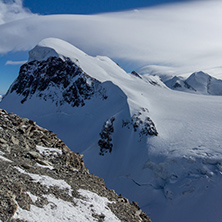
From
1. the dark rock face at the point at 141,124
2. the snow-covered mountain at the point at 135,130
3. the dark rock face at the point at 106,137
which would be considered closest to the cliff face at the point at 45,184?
the snow-covered mountain at the point at 135,130

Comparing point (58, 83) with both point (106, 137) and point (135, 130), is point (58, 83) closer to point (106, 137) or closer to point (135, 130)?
point (106, 137)

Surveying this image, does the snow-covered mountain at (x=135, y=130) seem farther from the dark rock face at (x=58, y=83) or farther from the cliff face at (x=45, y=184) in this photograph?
the cliff face at (x=45, y=184)

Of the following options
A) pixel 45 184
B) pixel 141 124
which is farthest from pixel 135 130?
pixel 45 184

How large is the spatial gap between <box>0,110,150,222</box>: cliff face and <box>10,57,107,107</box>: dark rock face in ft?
130

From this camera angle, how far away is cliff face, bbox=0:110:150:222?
6840 millimetres

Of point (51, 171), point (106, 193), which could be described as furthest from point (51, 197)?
point (106, 193)

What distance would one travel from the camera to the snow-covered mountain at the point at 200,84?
16562 cm

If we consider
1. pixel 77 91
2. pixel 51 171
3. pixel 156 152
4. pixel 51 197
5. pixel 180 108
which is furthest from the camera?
pixel 77 91

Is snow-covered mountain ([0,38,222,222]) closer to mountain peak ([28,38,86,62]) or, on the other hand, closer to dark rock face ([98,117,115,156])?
dark rock face ([98,117,115,156])

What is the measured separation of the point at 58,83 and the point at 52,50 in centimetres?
1157

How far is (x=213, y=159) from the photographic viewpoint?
27750 mm

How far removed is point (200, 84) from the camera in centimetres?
17288

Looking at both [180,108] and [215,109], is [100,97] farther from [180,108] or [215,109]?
[215,109]

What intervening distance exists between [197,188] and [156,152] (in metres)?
7.53
